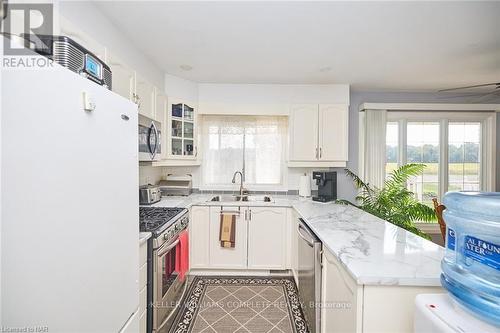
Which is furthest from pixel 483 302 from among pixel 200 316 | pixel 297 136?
pixel 297 136

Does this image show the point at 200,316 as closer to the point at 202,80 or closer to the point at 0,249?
the point at 0,249

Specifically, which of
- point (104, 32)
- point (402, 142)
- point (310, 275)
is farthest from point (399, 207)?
point (104, 32)

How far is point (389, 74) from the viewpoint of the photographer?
114 inches

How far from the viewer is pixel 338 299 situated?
4.38ft

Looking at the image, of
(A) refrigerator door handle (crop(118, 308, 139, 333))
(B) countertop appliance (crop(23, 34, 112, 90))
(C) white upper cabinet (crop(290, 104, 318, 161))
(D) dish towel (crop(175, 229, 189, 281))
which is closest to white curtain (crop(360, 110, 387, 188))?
(C) white upper cabinet (crop(290, 104, 318, 161))

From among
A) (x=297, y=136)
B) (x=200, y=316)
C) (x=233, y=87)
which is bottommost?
(x=200, y=316)

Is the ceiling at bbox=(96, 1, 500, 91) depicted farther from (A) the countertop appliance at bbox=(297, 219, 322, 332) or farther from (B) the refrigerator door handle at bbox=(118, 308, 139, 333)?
(B) the refrigerator door handle at bbox=(118, 308, 139, 333)

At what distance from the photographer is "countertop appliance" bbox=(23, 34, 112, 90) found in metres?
0.83

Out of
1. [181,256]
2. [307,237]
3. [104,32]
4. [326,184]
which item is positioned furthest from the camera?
[326,184]

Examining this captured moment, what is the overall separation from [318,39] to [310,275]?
1899mm

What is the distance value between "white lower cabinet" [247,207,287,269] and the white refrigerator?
197 cm

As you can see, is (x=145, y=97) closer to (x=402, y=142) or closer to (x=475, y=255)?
(x=475, y=255)

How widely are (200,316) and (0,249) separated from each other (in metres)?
1.97

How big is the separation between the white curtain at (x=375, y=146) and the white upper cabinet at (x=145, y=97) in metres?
2.82
